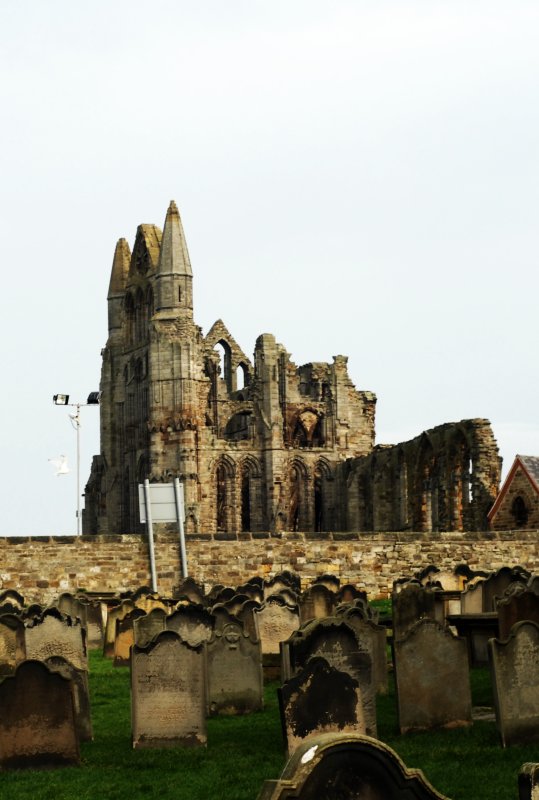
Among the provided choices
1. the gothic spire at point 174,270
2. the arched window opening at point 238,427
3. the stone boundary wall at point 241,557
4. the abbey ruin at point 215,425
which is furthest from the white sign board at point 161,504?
the arched window opening at point 238,427

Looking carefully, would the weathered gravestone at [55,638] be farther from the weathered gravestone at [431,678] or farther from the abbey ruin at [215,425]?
the abbey ruin at [215,425]

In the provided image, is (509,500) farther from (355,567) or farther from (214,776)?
(214,776)

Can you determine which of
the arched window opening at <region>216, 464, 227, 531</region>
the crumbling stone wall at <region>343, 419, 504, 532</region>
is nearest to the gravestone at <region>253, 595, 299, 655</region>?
the crumbling stone wall at <region>343, 419, 504, 532</region>

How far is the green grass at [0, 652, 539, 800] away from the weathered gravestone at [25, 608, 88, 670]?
3.84 metres

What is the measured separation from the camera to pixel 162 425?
7612cm

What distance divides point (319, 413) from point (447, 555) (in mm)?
41465

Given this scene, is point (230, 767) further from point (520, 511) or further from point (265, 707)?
point (520, 511)

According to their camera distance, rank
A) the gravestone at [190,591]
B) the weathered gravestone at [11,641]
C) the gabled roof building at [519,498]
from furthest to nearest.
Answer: the gabled roof building at [519,498] < the gravestone at [190,591] < the weathered gravestone at [11,641]

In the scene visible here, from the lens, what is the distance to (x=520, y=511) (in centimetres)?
4981

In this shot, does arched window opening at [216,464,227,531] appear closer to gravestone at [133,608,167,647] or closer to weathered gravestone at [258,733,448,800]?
gravestone at [133,608,167,647]

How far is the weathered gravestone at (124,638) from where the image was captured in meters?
23.9

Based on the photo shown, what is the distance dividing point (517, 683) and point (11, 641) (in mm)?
8525

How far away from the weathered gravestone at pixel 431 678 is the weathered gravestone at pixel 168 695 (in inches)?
74.9

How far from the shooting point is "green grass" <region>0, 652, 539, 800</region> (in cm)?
1428
